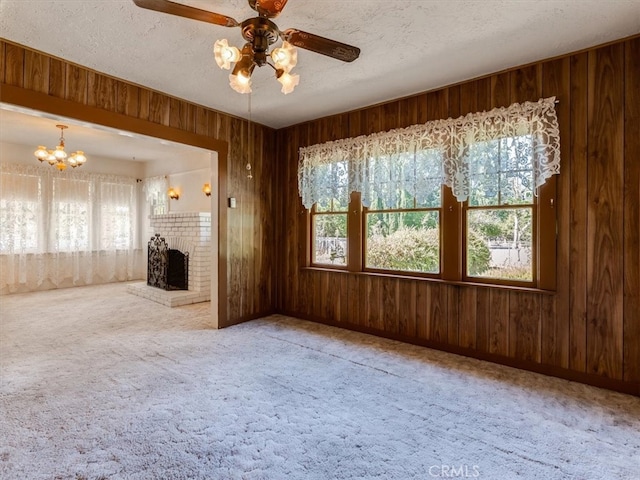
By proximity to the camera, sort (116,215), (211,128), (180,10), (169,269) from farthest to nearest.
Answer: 1. (116,215)
2. (169,269)
3. (211,128)
4. (180,10)

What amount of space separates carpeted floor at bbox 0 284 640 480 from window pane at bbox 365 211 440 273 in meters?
0.92

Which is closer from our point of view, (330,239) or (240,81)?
(240,81)

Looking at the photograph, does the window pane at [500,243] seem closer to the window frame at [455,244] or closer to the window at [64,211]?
the window frame at [455,244]

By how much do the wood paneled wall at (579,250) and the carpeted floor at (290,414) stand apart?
0.23 metres

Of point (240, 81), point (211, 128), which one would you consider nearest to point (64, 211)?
point (211, 128)

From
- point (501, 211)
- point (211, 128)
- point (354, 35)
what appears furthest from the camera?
point (211, 128)

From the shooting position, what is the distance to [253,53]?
6.31 ft

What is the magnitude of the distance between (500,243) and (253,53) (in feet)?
8.85

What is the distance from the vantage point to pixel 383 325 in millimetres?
3896

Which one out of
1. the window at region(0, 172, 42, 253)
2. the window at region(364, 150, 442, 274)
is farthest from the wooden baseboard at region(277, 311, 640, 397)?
the window at region(0, 172, 42, 253)

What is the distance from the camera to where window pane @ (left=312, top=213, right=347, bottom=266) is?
4.36 meters

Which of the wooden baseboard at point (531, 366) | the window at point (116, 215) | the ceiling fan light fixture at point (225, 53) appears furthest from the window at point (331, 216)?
the window at point (116, 215)

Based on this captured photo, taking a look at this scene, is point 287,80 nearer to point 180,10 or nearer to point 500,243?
point 180,10

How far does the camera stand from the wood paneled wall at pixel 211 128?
2.76m
